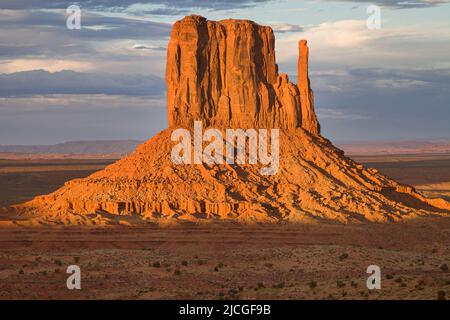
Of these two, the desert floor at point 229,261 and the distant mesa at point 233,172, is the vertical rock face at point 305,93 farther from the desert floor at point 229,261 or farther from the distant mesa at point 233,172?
the desert floor at point 229,261

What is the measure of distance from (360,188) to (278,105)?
9.28m

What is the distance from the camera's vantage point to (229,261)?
175ft

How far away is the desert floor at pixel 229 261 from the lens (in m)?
41.2

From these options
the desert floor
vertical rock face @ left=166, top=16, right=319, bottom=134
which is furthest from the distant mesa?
the desert floor

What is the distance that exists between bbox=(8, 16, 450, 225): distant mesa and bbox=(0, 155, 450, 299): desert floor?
2.59 metres

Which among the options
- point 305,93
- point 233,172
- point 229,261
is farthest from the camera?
point 305,93

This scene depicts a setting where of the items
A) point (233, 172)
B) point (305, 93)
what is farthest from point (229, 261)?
point (305, 93)

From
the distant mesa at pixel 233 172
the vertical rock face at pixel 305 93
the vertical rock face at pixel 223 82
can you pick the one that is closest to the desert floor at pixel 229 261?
the distant mesa at pixel 233 172

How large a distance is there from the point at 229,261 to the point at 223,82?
2349 cm

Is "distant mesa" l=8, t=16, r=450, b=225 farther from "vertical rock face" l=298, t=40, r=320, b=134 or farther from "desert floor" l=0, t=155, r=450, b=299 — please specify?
"desert floor" l=0, t=155, r=450, b=299

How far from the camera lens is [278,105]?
240 ft

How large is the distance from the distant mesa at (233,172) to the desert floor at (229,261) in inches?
102

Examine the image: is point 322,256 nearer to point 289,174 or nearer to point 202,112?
point 289,174

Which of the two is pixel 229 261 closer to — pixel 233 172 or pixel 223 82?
pixel 233 172
